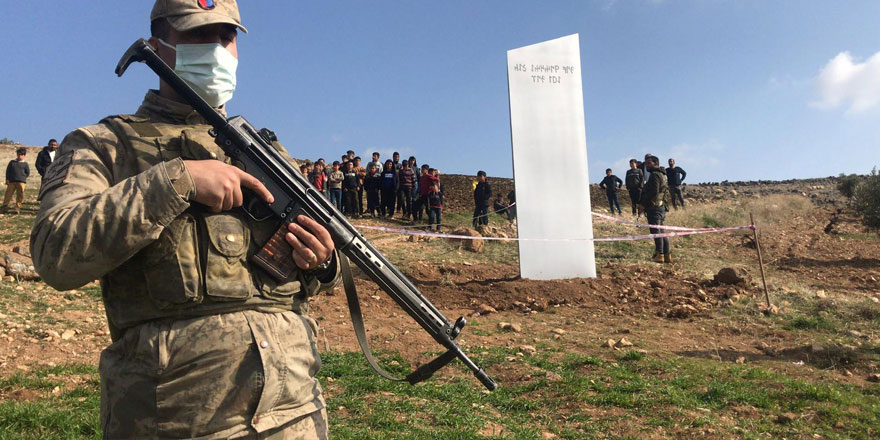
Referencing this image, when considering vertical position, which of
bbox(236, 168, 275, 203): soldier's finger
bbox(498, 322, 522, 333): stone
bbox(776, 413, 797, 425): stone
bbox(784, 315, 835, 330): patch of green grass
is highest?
bbox(236, 168, 275, 203): soldier's finger

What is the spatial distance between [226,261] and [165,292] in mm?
189

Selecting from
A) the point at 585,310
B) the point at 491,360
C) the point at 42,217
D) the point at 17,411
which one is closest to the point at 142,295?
the point at 42,217

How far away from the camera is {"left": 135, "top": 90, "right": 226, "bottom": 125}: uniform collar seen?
6.27ft

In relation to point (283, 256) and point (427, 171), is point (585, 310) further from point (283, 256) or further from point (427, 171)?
point (427, 171)

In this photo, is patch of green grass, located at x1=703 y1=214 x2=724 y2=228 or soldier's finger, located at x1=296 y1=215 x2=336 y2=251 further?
patch of green grass, located at x1=703 y1=214 x2=724 y2=228

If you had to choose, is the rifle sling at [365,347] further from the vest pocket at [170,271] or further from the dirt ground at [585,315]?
the dirt ground at [585,315]

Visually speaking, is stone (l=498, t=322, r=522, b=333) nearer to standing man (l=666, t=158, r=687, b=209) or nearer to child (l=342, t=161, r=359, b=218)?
child (l=342, t=161, r=359, b=218)

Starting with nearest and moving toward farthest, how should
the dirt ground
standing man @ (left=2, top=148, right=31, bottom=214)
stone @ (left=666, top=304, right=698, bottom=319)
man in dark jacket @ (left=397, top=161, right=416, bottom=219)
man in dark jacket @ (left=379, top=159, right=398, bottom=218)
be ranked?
the dirt ground, stone @ (left=666, top=304, right=698, bottom=319), standing man @ (left=2, top=148, right=31, bottom=214), man in dark jacket @ (left=379, top=159, right=398, bottom=218), man in dark jacket @ (left=397, top=161, right=416, bottom=219)

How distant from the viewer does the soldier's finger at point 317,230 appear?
190cm

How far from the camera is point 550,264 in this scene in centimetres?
1005

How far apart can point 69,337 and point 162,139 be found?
5487 millimetres

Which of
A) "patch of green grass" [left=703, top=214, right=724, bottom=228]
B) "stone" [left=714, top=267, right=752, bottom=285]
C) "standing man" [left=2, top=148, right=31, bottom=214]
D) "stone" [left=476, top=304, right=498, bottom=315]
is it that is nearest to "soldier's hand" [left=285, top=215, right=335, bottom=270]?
"stone" [left=476, top=304, right=498, bottom=315]

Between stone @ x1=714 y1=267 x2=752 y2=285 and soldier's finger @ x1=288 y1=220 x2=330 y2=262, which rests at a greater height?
soldier's finger @ x1=288 y1=220 x2=330 y2=262

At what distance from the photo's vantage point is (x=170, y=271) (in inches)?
61.6
